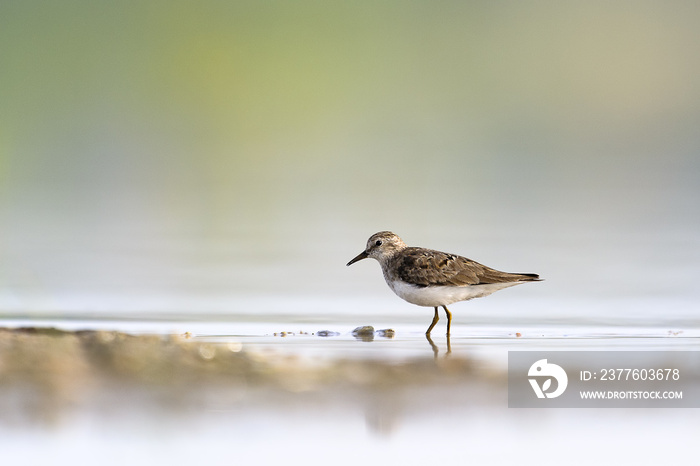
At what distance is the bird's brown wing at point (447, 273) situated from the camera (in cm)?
877

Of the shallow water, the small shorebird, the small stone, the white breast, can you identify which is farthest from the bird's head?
the shallow water

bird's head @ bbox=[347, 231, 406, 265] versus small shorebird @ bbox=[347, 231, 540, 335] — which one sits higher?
bird's head @ bbox=[347, 231, 406, 265]

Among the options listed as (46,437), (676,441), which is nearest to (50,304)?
(46,437)

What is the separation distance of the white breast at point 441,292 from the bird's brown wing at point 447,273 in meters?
0.04

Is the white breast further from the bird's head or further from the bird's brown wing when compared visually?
the bird's head

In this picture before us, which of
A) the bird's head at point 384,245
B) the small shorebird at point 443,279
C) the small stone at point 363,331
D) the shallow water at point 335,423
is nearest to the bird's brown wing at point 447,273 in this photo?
the small shorebird at point 443,279

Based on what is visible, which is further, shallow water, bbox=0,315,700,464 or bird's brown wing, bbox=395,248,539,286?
bird's brown wing, bbox=395,248,539,286

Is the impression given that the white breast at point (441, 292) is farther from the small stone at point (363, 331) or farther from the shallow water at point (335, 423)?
the shallow water at point (335, 423)

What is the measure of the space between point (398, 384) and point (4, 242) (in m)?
8.27

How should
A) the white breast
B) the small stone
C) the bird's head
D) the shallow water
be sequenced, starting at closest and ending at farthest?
1. the shallow water
2. the small stone
3. the white breast
4. the bird's head

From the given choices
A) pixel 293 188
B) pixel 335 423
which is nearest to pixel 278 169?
pixel 293 188

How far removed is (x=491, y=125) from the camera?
2753 centimetres

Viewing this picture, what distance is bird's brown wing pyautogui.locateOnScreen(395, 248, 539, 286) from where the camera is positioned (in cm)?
877

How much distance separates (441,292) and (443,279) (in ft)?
0.42
